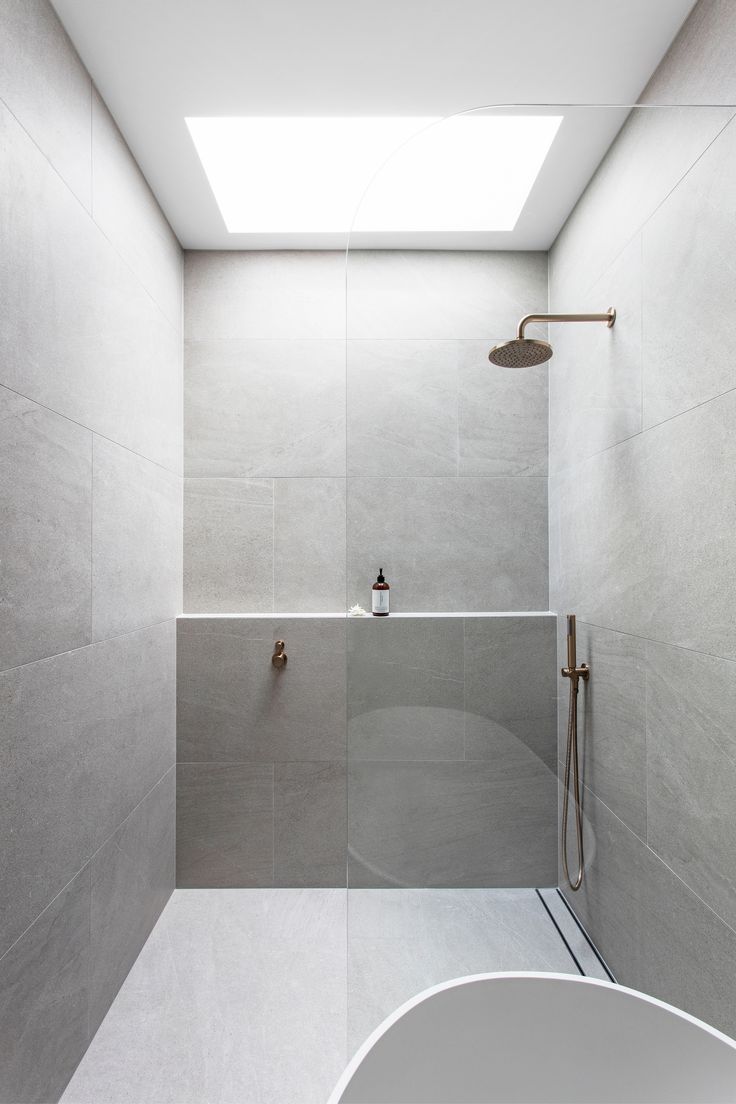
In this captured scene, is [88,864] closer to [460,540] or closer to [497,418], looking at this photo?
[460,540]

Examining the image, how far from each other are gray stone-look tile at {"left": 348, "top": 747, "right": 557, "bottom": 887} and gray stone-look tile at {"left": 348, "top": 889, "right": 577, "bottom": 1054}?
32mm

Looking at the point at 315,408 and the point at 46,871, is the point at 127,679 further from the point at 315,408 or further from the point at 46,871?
the point at 315,408

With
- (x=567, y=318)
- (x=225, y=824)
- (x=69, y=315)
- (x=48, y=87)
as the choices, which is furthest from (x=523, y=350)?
(x=225, y=824)

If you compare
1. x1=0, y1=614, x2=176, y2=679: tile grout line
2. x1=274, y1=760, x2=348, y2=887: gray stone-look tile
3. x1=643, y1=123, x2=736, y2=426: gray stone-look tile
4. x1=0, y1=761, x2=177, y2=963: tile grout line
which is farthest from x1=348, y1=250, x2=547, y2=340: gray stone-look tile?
x1=274, y1=760, x2=348, y2=887: gray stone-look tile

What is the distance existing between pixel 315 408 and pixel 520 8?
4.33 ft

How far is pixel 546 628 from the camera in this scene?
109cm

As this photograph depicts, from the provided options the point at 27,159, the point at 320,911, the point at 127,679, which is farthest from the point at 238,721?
the point at 27,159

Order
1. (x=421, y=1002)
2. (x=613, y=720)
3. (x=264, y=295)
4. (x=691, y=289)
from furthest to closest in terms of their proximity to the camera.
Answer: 1. (x=264, y=295)
2. (x=613, y=720)
3. (x=691, y=289)
4. (x=421, y=1002)

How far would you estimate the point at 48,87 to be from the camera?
1295 millimetres

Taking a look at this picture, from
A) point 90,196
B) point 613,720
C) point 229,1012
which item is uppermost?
point 90,196

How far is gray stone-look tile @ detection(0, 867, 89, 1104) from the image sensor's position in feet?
3.76

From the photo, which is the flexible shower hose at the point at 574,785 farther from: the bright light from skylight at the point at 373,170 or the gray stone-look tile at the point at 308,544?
the gray stone-look tile at the point at 308,544

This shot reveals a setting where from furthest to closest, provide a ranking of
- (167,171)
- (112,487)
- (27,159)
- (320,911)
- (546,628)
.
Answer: (320,911) → (167,171) → (112,487) → (27,159) → (546,628)

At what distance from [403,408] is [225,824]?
1.81 m
